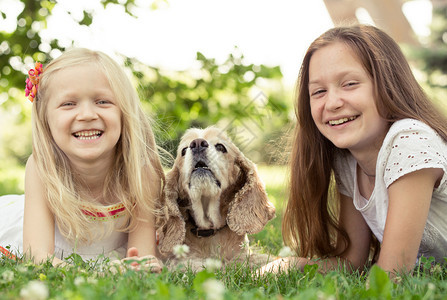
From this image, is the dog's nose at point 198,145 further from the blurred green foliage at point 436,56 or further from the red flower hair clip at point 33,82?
the blurred green foliage at point 436,56

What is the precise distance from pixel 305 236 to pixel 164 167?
1251 millimetres

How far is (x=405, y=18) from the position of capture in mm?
9352

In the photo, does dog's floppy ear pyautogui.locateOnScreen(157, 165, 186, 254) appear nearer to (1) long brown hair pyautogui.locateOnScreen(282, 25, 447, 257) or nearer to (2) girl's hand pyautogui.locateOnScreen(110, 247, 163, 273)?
(2) girl's hand pyautogui.locateOnScreen(110, 247, 163, 273)

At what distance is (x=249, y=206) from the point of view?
3516mm

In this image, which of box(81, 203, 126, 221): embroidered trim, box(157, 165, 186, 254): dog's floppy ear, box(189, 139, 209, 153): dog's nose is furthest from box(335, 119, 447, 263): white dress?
box(81, 203, 126, 221): embroidered trim

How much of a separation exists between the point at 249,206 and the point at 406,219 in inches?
45.8

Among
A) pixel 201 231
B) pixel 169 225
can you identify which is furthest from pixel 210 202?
pixel 169 225

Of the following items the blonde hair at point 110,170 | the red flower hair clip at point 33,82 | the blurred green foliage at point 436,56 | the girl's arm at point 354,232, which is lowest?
the girl's arm at point 354,232

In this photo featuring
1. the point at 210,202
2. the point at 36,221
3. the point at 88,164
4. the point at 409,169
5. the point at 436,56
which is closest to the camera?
the point at 409,169

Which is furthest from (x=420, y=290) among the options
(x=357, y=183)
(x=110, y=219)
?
(x=110, y=219)

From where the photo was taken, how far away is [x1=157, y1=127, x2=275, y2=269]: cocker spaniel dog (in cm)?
342

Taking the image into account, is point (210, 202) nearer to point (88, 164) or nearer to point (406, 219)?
point (88, 164)

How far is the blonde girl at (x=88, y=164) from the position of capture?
3217 millimetres

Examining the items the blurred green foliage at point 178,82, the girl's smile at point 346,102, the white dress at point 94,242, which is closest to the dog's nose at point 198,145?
the white dress at point 94,242
